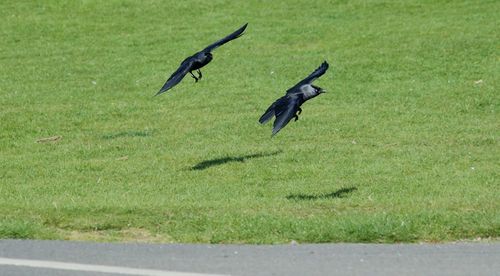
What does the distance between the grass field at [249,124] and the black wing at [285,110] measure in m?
0.70

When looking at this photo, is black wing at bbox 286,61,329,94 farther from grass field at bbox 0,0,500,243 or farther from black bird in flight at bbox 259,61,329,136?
grass field at bbox 0,0,500,243

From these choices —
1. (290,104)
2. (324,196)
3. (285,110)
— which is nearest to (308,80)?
(290,104)

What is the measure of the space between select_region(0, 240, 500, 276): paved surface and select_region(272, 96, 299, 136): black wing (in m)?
2.69

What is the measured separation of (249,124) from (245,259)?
23.8ft

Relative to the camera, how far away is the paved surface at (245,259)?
6723 millimetres

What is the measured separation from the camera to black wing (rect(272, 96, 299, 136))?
10.0m

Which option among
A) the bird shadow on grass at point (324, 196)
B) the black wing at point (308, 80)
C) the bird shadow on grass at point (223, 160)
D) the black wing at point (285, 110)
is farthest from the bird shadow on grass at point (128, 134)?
the bird shadow on grass at point (324, 196)

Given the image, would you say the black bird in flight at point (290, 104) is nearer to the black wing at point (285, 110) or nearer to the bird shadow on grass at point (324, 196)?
the black wing at point (285, 110)

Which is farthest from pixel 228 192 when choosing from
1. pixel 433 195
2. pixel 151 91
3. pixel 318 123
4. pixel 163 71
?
pixel 163 71

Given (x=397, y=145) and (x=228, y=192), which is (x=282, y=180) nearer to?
(x=228, y=192)

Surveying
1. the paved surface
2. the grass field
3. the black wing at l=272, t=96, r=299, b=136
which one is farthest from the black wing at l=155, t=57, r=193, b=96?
the paved surface

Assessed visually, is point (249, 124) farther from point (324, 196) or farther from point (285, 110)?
point (324, 196)

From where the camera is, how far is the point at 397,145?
12539 mm

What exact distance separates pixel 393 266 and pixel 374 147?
5700mm
